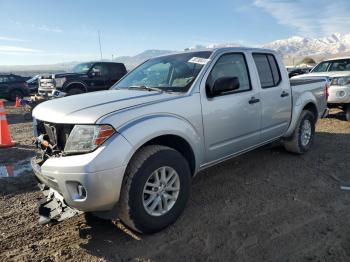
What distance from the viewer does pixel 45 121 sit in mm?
3182

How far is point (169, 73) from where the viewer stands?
161 inches

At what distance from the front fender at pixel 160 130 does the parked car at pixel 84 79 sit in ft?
34.9

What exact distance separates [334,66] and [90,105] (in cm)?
962

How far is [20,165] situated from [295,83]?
4952mm

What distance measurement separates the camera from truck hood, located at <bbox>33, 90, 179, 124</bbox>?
115 inches

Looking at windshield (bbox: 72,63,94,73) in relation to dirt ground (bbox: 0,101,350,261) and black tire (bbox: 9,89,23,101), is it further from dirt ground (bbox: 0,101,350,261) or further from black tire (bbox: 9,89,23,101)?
dirt ground (bbox: 0,101,350,261)

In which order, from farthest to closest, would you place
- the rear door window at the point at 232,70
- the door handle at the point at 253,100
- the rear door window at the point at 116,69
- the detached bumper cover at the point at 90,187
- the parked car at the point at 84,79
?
the rear door window at the point at 116,69
the parked car at the point at 84,79
the door handle at the point at 253,100
the rear door window at the point at 232,70
the detached bumper cover at the point at 90,187

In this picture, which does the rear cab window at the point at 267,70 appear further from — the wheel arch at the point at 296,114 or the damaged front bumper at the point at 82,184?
the damaged front bumper at the point at 82,184

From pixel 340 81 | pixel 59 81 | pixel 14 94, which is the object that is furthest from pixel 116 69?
pixel 340 81

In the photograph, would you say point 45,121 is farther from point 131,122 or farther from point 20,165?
point 20,165

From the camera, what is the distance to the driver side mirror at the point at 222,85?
3672mm

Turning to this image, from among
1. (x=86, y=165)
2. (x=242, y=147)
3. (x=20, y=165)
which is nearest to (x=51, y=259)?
(x=86, y=165)

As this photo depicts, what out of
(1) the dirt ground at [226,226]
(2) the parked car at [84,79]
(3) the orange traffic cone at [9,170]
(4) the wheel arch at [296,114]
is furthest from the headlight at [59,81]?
(4) the wheel arch at [296,114]

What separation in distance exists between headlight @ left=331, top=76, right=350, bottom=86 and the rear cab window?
4.66m
